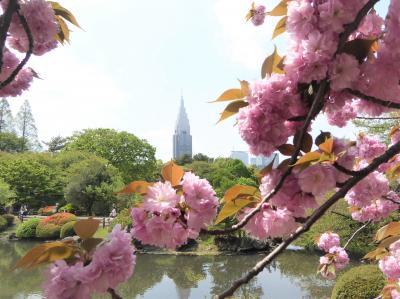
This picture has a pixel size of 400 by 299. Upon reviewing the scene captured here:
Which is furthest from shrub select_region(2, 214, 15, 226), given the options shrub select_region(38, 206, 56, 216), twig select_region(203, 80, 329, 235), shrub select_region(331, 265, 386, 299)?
twig select_region(203, 80, 329, 235)

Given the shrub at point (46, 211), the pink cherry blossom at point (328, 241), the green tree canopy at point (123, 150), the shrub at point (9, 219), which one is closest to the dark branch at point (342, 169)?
the pink cherry blossom at point (328, 241)

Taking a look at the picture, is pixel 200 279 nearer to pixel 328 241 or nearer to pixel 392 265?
pixel 328 241

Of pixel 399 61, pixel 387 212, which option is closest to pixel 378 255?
pixel 387 212

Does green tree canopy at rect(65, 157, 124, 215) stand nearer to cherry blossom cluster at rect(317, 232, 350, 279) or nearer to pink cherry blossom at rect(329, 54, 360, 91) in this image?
cherry blossom cluster at rect(317, 232, 350, 279)

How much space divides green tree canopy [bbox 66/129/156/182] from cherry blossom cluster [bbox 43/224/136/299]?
101 ft

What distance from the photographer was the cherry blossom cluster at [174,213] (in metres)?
0.97

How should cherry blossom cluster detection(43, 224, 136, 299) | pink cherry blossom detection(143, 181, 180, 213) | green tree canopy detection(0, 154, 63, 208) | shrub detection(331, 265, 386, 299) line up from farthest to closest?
1. green tree canopy detection(0, 154, 63, 208)
2. shrub detection(331, 265, 386, 299)
3. pink cherry blossom detection(143, 181, 180, 213)
4. cherry blossom cluster detection(43, 224, 136, 299)

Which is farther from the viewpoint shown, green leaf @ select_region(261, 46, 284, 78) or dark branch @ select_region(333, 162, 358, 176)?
green leaf @ select_region(261, 46, 284, 78)

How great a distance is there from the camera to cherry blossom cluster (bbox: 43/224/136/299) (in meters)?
0.84

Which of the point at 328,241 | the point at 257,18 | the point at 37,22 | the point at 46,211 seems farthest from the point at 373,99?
the point at 46,211

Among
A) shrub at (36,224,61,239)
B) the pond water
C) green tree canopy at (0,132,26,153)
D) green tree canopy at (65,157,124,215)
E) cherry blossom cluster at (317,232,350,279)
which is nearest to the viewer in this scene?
cherry blossom cluster at (317,232,350,279)

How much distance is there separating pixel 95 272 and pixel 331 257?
320 centimetres

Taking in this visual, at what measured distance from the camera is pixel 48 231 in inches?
707

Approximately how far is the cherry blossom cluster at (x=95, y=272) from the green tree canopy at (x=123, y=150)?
A: 3077 centimetres
